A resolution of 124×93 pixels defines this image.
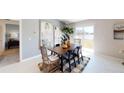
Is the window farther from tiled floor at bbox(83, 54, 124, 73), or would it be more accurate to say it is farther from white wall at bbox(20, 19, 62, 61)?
white wall at bbox(20, 19, 62, 61)

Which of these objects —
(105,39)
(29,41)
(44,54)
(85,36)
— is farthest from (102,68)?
(29,41)

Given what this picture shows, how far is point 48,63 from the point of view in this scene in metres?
1.88

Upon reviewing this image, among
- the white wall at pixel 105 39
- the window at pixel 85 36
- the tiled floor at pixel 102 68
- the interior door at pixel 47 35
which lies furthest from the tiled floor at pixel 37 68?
the white wall at pixel 105 39

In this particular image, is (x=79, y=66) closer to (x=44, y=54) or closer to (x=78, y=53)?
(x=78, y=53)

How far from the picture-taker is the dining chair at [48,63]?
1841mm

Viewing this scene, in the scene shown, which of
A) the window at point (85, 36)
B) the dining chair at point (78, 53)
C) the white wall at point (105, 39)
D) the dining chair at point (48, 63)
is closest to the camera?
the dining chair at point (48, 63)

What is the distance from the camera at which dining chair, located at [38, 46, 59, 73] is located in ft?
6.04

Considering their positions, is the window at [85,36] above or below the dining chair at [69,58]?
above

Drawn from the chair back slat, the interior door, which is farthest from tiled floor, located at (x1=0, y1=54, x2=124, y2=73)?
the interior door

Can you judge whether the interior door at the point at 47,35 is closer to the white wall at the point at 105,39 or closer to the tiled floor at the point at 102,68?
the tiled floor at the point at 102,68

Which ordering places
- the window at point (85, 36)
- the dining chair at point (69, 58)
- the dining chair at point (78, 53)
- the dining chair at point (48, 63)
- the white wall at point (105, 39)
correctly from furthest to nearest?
the white wall at point (105, 39), the window at point (85, 36), the dining chair at point (78, 53), the dining chair at point (69, 58), the dining chair at point (48, 63)
